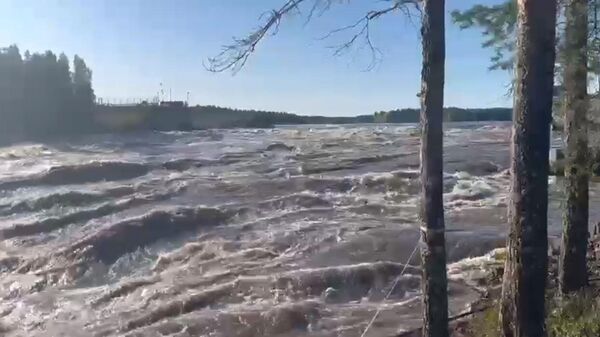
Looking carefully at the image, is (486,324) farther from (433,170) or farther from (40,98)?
(40,98)

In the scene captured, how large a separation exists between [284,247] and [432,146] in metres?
11.2

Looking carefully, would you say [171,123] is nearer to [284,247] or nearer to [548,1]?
[284,247]

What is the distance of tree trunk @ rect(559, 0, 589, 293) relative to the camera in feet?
27.7

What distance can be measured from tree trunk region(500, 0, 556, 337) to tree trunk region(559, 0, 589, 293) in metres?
3.24

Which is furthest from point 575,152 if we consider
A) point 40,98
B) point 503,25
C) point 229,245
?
point 40,98

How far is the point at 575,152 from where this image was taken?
8938 mm

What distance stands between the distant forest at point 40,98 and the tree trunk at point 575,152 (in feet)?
231

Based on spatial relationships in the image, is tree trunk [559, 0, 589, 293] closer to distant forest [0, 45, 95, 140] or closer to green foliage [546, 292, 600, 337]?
green foliage [546, 292, 600, 337]

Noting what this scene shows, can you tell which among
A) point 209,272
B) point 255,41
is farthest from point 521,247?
point 209,272

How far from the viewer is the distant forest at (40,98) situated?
7412 centimetres

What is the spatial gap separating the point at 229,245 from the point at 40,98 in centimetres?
6537

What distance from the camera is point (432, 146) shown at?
5.92 m

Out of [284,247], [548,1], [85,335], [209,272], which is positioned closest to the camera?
[548,1]

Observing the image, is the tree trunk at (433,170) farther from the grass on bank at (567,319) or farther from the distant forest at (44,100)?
the distant forest at (44,100)
